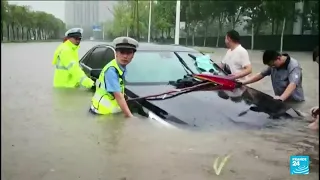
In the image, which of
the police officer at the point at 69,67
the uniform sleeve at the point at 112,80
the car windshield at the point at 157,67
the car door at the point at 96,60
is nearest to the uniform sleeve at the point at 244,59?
the car windshield at the point at 157,67

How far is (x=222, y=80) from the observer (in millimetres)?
3850

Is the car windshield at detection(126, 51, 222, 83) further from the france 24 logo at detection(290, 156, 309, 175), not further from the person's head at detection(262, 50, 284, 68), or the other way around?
the france 24 logo at detection(290, 156, 309, 175)

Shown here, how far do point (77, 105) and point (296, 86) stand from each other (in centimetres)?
221

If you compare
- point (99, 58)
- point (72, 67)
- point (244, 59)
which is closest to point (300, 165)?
point (244, 59)

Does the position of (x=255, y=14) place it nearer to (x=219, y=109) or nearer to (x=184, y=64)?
(x=219, y=109)

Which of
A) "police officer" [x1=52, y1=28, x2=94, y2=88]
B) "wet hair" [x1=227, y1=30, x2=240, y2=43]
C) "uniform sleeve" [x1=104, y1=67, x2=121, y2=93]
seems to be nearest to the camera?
"wet hair" [x1=227, y1=30, x2=240, y2=43]

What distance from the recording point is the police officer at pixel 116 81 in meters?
3.21

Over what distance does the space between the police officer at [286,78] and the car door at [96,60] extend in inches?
65.6

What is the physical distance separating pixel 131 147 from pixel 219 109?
0.77 meters

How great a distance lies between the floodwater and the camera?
2.24 metres

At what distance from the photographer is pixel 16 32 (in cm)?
194

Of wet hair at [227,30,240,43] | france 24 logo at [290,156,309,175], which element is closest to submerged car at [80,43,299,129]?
wet hair at [227,30,240,43]

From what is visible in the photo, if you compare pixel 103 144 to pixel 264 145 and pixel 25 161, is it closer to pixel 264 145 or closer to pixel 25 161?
pixel 25 161

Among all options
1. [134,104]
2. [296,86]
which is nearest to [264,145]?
[296,86]
